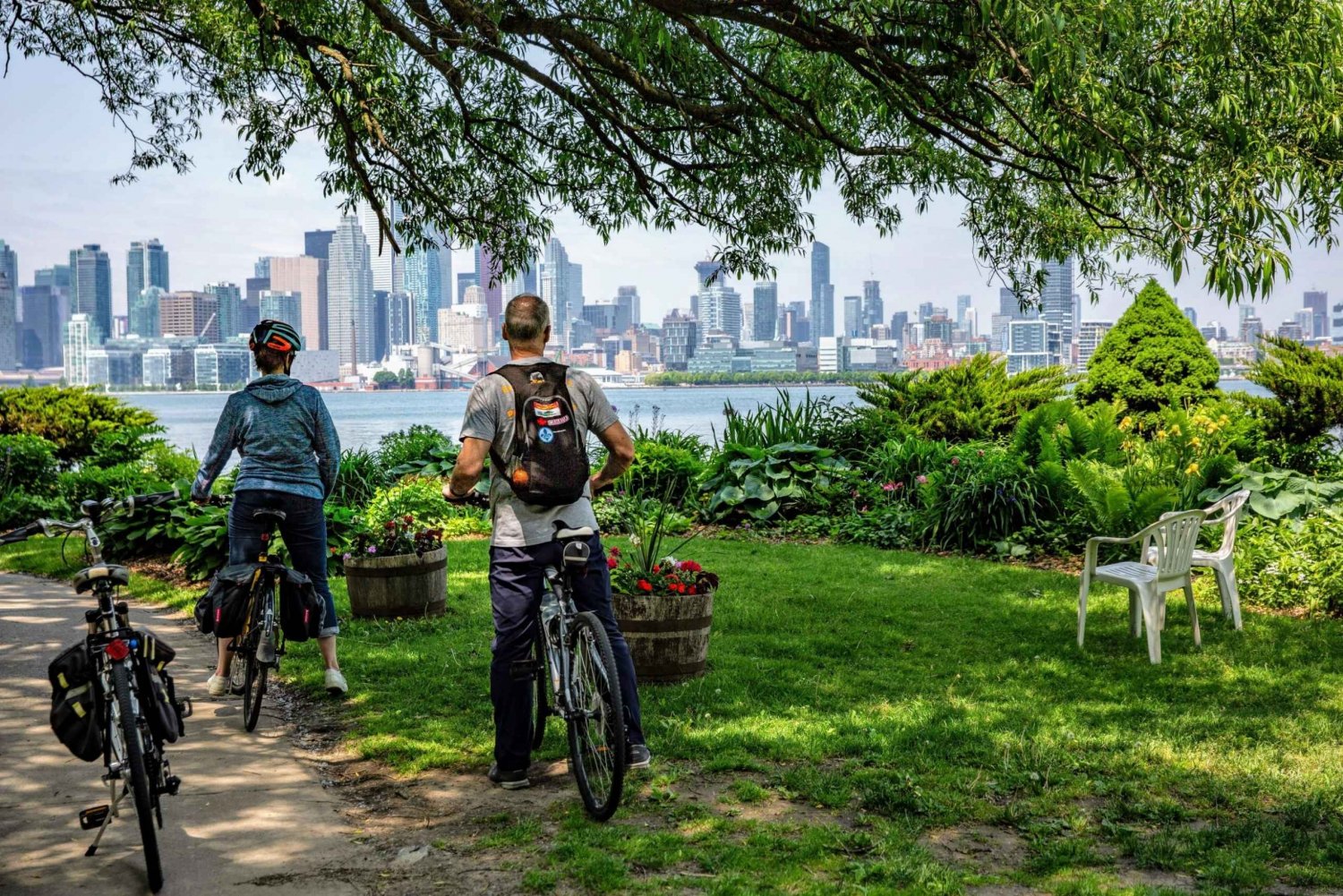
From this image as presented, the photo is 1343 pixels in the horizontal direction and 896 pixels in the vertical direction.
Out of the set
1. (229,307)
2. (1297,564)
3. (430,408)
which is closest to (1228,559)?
(1297,564)

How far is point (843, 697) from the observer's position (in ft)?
20.0

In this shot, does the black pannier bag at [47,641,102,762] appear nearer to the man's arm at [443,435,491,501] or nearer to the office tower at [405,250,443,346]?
the man's arm at [443,435,491,501]

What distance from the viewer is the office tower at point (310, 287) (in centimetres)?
11775

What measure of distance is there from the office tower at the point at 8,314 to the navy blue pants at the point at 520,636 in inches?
5021

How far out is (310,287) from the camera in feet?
424

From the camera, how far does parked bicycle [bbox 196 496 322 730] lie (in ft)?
18.1

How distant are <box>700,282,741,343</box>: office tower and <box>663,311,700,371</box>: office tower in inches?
35.3

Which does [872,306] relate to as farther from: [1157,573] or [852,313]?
[1157,573]

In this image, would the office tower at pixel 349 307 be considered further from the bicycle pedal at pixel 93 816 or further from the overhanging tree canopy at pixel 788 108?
the bicycle pedal at pixel 93 816

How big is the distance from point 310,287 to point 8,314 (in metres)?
36.1

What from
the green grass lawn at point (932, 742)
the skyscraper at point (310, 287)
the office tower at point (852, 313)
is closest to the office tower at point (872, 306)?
the office tower at point (852, 313)

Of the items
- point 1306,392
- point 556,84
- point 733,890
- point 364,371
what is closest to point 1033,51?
point 733,890

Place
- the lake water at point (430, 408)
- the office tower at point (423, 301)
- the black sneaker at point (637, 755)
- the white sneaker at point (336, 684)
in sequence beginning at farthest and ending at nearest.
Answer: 1. the office tower at point (423, 301)
2. the lake water at point (430, 408)
3. the white sneaker at point (336, 684)
4. the black sneaker at point (637, 755)

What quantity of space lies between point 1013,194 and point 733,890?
6363mm
